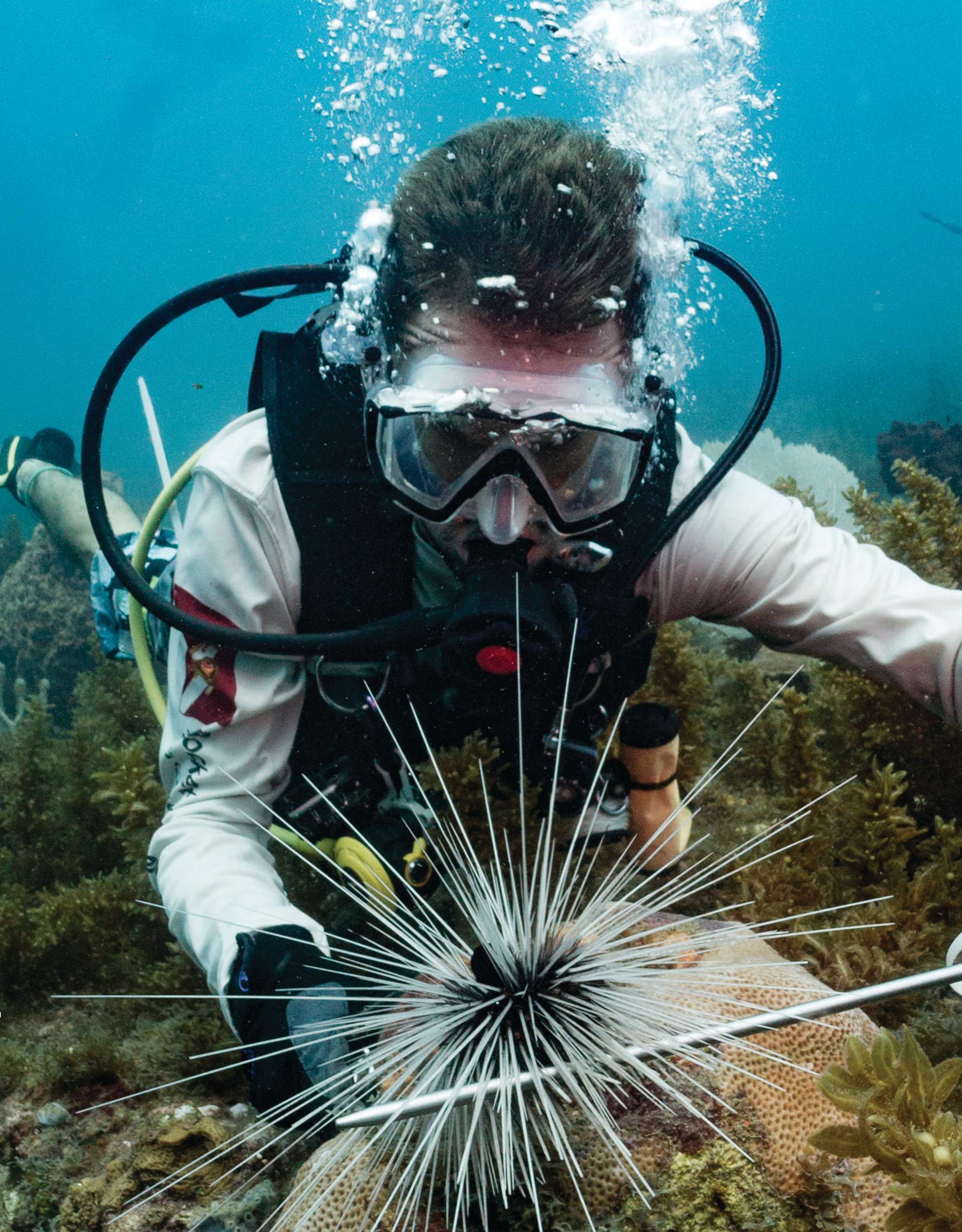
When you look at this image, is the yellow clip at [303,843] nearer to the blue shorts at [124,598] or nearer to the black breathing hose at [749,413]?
the blue shorts at [124,598]

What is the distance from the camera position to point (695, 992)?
120 cm

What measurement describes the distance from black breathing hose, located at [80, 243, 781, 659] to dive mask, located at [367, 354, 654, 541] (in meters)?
0.26

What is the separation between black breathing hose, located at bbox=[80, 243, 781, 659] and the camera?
191cm

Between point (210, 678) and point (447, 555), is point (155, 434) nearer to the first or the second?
point (210, 678)

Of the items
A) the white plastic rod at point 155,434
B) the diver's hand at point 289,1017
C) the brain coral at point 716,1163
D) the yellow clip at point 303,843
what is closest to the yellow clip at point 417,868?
the yellow clip at point 303,843

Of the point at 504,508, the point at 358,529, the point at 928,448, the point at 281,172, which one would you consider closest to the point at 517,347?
the point at 504,508

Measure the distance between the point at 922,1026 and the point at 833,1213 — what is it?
88cm

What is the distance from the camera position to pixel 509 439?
176 centimetres

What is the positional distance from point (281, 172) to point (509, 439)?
1168 inches

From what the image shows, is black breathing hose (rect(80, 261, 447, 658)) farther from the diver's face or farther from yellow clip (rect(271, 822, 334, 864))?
yellow clip (rect(271, 822, 334, 864))

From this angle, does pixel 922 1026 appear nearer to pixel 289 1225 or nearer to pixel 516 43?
pixel 289 1225

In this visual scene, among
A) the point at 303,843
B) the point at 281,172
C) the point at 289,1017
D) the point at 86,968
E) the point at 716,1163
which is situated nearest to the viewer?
the point at 716,1163

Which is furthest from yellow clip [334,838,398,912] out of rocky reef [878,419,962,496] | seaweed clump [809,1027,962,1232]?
rocky reef [878,419,962,496]

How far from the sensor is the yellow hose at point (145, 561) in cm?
231
